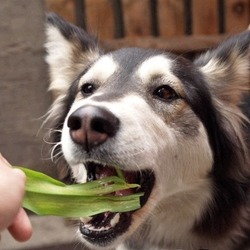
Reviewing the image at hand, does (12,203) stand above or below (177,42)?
above

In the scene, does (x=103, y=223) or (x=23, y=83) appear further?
(x=23, y=83)

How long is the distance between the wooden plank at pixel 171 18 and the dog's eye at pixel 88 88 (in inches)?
80.7

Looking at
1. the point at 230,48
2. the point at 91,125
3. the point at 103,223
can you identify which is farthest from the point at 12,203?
the point at 230,48

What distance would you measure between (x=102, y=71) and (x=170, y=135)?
0.37 m

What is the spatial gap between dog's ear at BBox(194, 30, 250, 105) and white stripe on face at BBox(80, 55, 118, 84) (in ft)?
1.25

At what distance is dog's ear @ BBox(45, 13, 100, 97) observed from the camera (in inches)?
116

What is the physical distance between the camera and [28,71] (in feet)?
13.6

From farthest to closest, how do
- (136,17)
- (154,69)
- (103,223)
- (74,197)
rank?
1. (136,17)
2. (154,69)
3. (103,223)
4. (74,197)

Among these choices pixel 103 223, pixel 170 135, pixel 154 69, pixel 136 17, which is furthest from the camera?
pixel 136 17

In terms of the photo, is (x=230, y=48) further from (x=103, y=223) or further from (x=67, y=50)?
(x=103, y=223)

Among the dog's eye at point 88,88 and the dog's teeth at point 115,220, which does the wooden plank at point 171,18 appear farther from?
the dog's teeth at point 115,220

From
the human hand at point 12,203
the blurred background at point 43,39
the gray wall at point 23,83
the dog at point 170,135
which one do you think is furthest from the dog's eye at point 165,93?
the gray wall at point 23,83

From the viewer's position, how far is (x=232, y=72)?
2.81 metres

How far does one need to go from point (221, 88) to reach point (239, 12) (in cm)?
202
